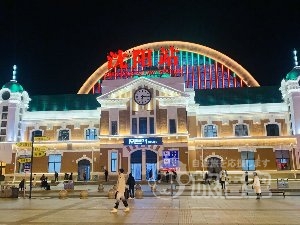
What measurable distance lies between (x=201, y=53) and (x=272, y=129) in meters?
27.7

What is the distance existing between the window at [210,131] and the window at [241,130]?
2.63 m

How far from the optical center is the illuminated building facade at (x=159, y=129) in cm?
4222

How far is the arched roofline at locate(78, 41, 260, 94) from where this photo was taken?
65750 millimetres

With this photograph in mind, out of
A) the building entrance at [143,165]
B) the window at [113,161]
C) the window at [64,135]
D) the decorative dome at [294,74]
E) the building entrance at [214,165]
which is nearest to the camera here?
the building entrance at [143,165]

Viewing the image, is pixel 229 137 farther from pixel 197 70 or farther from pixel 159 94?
pixel 197 70

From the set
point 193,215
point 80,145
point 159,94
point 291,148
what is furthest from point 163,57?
point 193,215

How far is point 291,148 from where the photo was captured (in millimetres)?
42250

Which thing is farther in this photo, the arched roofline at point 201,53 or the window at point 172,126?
the arched roofline at point 201,53

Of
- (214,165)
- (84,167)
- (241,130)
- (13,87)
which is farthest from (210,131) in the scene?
(13,87)

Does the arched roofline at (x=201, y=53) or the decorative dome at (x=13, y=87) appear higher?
the arched roofline at (x=201, y=53)

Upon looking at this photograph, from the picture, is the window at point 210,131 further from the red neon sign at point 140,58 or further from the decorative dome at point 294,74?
the decorative dome at point 294,74

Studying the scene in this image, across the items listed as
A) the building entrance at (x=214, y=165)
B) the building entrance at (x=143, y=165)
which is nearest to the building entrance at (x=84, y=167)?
the building entrance at (x=143, y=165)

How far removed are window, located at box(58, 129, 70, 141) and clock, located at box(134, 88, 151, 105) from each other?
11.3 m

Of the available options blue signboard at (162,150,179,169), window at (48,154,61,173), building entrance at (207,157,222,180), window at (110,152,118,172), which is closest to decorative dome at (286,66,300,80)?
building entrance at (207,157,222,180)
